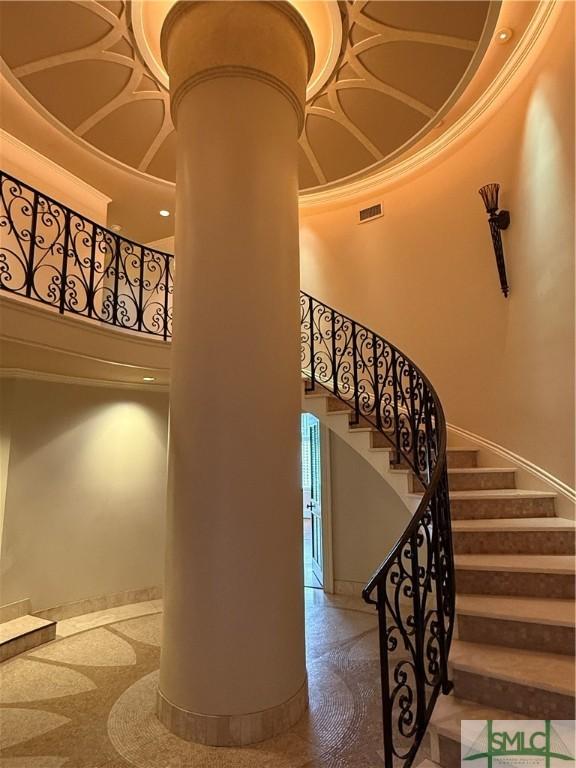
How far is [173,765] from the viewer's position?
2.47 meters

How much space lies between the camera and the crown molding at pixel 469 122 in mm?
3875

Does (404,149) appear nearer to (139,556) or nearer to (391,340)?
(391,340)

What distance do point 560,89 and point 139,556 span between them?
6234mm

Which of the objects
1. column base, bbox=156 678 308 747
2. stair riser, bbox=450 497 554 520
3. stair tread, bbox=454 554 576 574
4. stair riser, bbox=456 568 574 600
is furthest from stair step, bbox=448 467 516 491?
column base, bbox=156 678 308 747

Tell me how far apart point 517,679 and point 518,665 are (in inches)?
4.6

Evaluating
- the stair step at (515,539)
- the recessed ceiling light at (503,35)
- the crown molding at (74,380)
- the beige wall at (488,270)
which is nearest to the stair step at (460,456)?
the beige wall at (488,270)

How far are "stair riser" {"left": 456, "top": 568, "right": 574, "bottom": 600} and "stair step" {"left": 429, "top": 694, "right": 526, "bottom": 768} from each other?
2.19 ft

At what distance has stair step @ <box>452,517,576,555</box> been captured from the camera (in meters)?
2.99

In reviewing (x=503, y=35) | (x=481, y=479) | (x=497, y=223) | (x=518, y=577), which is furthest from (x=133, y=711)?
(x=503, y=35)

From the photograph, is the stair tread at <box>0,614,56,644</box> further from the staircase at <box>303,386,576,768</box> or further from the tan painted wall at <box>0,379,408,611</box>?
the staircase at <box>303,386,576,768</box>

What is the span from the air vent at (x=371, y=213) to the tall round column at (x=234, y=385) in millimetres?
2930

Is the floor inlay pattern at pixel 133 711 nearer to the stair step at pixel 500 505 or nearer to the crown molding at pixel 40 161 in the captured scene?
the stair step at pixel 500 505

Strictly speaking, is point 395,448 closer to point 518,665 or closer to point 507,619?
point 507,619

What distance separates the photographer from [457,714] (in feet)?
6.90
